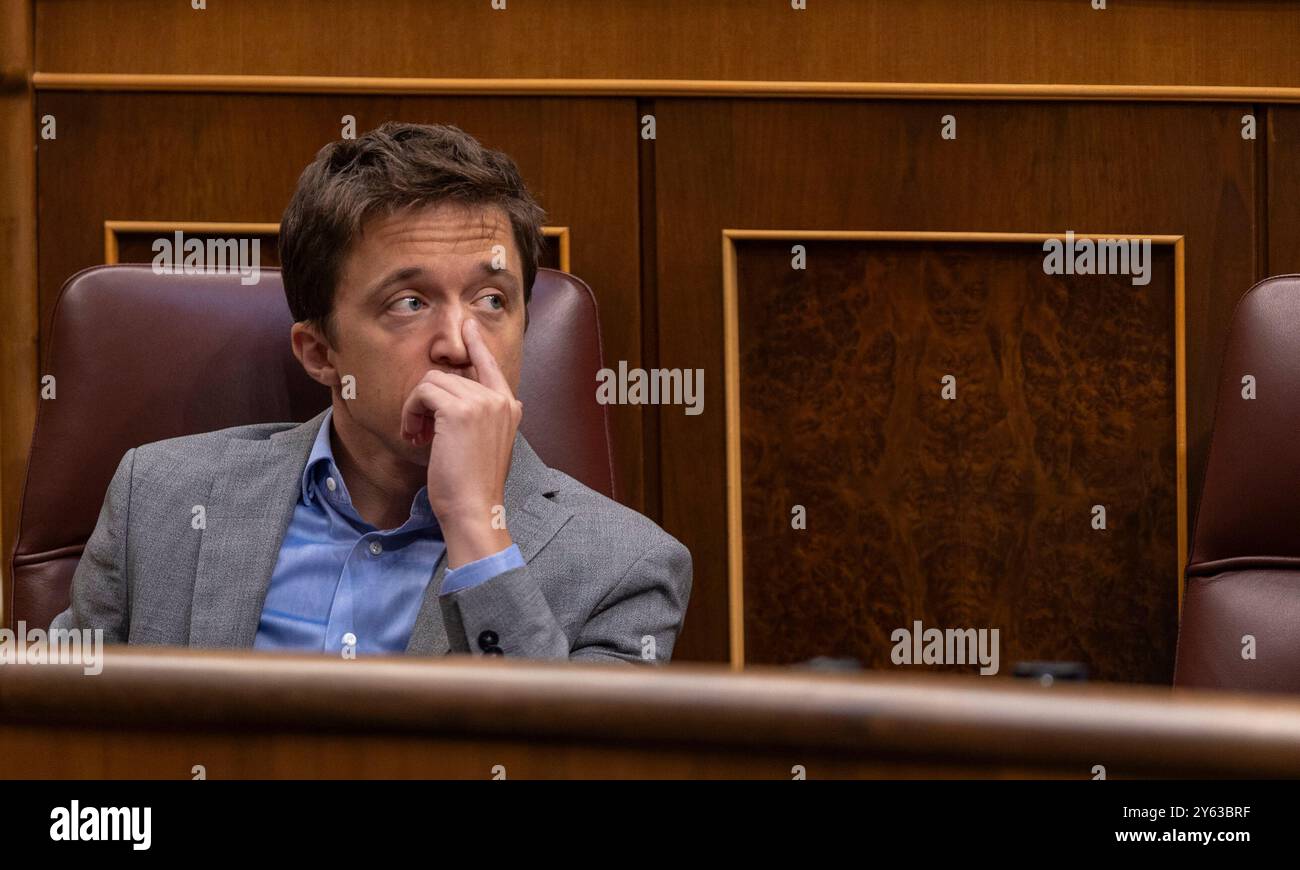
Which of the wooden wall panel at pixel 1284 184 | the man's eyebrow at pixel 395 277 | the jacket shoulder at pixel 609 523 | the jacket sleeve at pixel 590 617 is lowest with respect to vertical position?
the jacket sleeve at pixel 590 617

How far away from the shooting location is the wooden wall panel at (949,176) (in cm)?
151

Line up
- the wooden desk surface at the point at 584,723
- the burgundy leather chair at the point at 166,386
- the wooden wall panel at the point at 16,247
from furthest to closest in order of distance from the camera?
the wooden wall panel at the point at 16,247 → the burgundy leather chair at the point at 166,386 → the wooden desk surface at the point at 584,723

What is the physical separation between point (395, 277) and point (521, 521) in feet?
0.74

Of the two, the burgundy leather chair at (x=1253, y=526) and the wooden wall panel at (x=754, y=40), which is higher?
the wooden wall panel at (x=754, y=40)

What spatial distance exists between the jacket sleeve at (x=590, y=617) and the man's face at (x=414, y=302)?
0.18 m

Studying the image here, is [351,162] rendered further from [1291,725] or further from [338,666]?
[1291,725]

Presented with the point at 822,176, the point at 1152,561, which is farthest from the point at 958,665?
the point at 822,176

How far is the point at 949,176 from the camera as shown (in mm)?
1509

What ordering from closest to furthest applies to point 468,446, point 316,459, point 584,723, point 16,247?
point 584,723 → point 468,446 → point 316,459 → point 16,247

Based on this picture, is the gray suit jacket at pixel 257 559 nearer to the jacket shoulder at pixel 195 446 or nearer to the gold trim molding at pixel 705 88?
the jacket shoulder at pixel 195 446

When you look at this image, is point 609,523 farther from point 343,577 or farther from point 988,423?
point 988,423

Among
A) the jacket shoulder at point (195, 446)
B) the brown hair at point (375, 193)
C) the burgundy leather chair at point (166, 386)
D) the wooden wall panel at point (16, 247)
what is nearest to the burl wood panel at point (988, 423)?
the burgundy leather chair at point (166, 386)

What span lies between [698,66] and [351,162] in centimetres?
55

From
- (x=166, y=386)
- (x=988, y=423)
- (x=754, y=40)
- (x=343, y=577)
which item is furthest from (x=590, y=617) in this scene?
(x=754, y=40)
